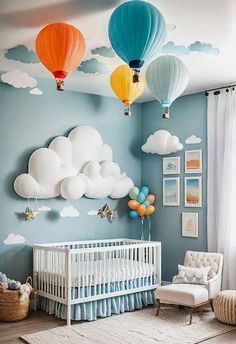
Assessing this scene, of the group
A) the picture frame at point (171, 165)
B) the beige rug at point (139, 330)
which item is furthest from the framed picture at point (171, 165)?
the beige rug at point (139, 330)

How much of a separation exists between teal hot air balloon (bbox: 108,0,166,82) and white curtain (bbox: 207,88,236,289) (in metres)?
2.20

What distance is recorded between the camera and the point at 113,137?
5617mm

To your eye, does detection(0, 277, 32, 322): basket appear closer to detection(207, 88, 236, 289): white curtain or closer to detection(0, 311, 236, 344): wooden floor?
detection(0, 311, 236, 344): wooden floor

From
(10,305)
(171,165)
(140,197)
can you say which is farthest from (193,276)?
(10,305)

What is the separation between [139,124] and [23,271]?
2.53 m

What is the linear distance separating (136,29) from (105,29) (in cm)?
69

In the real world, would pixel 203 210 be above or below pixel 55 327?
above

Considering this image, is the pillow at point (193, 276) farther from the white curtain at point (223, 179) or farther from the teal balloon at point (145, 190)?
the teal balloon at point (145, 190)

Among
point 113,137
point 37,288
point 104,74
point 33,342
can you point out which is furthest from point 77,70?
point 33,342

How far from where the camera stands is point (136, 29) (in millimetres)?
2781

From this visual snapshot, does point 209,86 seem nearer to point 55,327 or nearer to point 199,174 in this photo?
point 199,174

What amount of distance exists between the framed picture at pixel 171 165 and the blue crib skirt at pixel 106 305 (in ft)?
4.82

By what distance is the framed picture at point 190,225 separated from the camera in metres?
5.21

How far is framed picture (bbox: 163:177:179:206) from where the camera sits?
5457 millimetres
